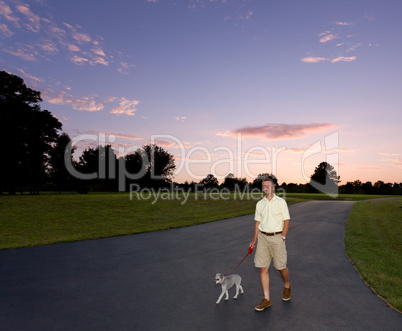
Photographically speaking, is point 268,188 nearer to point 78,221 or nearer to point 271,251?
point 271,251

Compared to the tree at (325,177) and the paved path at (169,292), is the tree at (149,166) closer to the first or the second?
the tree at (325,177)

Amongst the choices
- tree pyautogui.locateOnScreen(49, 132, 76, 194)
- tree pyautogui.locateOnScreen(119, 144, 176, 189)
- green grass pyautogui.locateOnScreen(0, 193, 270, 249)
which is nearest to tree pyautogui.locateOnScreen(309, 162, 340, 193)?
tree pyautogui.locateOnScreen(119, 144, 176, 189)

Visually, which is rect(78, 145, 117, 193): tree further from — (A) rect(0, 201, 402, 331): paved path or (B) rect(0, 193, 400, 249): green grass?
(A) rect(0, 201, 402, 331): paved path

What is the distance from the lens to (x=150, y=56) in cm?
2066

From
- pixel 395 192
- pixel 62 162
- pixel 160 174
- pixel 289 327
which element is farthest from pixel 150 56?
pixel 395 192

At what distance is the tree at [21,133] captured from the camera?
32969mm

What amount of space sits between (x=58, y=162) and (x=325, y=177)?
88352 mm

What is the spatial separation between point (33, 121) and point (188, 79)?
2623 cm

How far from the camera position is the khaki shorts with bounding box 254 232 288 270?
4660 mm

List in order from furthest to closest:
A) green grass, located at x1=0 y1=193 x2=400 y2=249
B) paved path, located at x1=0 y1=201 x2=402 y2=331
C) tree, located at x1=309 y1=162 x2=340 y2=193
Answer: tree, located at x1=309 y1=162 x2=340 y2=193, green grass, located at x1=0 y1=193 x2=400 y2=249, paved path, located at x1=0 y1=201 x2=402 y2=331

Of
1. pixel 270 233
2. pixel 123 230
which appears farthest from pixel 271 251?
pixel 123 230

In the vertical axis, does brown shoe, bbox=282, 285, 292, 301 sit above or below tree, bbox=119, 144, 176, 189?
below

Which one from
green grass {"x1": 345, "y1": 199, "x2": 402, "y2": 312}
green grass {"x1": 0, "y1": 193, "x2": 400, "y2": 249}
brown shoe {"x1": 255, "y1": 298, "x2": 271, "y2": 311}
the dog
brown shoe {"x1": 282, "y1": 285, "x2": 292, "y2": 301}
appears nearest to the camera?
brown shoe {"x1": 255, "y1": 298, "x2": 271, "y2": 311}

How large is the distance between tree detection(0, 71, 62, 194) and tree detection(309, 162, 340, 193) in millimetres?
81347
